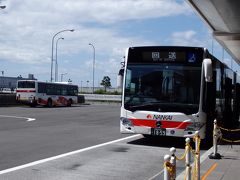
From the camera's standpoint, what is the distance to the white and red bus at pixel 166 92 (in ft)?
46.0

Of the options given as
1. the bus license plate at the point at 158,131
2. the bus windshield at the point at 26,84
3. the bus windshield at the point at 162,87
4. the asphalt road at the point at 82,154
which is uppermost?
the bus windshield at the point at 26,84

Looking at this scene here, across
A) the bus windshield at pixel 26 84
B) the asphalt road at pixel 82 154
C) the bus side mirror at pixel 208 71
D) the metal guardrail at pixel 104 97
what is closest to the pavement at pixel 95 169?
the asphalt road at pixel 82 154

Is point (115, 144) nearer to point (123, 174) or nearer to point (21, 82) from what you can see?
point (123, 174)

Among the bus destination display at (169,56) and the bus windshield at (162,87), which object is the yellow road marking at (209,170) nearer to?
the bus windshield at (162,87)

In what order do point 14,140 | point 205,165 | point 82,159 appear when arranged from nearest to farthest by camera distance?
1. point 205,165
2. point 82,159
3. point 14,140

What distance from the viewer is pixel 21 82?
44.0 metres

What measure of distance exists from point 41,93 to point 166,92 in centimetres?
3141

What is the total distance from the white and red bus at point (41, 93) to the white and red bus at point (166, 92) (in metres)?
29.6

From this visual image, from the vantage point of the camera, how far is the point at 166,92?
46.8ft

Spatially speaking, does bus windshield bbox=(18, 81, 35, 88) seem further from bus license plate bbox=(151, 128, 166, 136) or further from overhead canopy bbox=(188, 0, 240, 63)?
bus license plate bbox=(151, 128, 166, 136)

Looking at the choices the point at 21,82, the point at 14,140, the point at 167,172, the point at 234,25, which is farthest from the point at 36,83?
the point at 167,172

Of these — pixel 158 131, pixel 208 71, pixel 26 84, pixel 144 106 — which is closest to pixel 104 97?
pixel 26 84

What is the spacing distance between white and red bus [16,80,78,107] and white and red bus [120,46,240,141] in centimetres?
2957

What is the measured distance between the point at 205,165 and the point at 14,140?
7010mm
